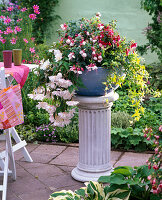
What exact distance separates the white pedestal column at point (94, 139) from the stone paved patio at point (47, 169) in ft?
0.54

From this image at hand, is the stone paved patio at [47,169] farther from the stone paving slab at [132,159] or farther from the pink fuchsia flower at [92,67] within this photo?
the pink fuchsia flower at [92,67]

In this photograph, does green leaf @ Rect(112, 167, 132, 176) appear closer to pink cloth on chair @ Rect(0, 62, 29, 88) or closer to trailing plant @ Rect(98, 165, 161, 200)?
trailing plant @ Rect(98, 165, 161, 200)

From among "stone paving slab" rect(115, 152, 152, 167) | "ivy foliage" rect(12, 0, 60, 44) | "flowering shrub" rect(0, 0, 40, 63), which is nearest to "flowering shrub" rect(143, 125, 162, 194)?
"stone paving slab" rect(115, 152, 152, 167)

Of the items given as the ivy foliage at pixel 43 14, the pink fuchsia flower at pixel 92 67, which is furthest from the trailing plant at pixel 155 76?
the pink fuchsia flower at pixel 92 67

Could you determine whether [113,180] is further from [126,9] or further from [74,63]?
[126,9]

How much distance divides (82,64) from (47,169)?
138 cm

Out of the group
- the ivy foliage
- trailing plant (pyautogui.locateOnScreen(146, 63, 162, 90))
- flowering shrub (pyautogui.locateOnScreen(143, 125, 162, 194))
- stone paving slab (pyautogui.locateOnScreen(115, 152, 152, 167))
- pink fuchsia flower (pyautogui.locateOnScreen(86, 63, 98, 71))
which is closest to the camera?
flowering shrub (pyautogui.locateOnScreen(143, 125, 162, 194))

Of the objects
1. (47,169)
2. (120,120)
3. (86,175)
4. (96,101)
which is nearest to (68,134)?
(120,120)

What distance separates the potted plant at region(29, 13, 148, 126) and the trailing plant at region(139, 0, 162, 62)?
3.49m

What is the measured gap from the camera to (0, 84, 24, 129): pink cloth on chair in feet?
10.4

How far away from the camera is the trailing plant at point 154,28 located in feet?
22.4

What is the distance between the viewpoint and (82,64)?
3264mm

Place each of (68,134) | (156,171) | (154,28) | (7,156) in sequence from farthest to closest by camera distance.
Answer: (154,28), (68,134), (7,156), (156,171)

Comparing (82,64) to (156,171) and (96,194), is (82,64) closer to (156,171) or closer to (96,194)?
(96,194)
